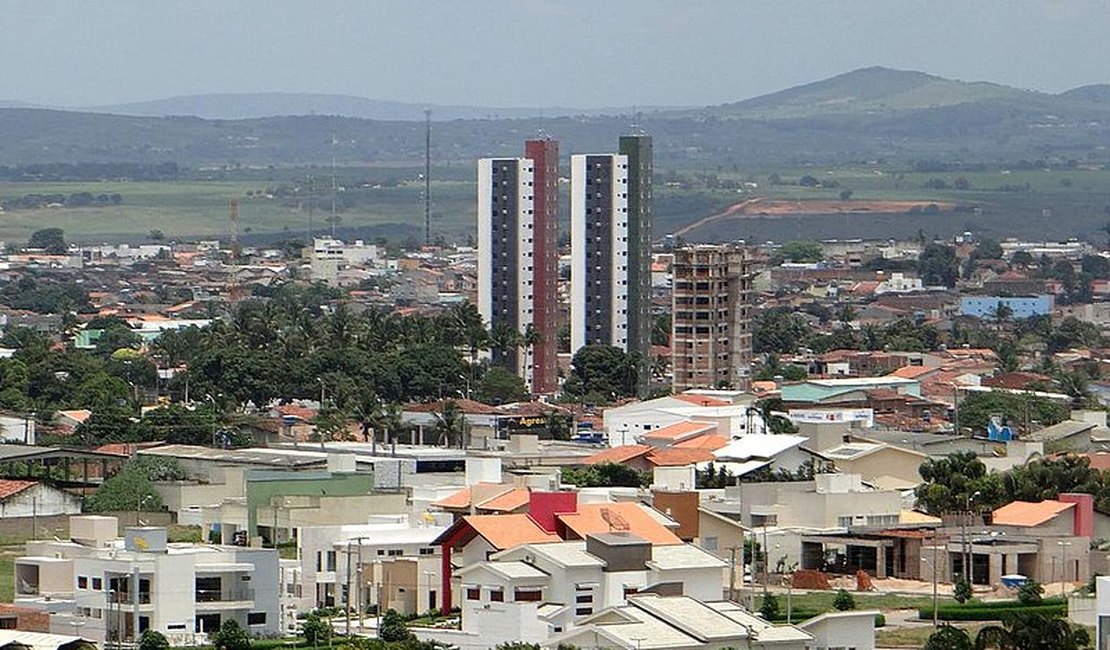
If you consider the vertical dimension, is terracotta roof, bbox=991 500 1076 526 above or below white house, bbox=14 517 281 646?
below

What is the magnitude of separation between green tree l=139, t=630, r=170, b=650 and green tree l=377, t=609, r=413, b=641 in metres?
2.07

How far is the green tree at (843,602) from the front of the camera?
34.7 m

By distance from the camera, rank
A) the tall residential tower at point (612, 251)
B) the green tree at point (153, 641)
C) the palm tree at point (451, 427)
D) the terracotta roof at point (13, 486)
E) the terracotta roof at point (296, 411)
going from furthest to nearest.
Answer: the tall residential tower at point (612, 251)
the terracotta roof at point (296, 411)
the palm tree at point (451, 427)
the terracotta roof at point (13, 486)
the green tree at point (153, 641)

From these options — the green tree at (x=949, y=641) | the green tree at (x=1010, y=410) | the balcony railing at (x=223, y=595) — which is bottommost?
the green tree at (x=1010, y=410)

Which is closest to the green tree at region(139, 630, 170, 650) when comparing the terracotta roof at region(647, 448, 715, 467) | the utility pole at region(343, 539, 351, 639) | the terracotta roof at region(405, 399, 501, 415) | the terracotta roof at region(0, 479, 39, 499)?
the utility pole at region(343, 539, 351, 639)

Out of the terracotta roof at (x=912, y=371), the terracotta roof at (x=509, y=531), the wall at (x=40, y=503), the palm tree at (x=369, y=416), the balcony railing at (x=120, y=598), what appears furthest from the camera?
the terracotta roof at (x=912, y=371)

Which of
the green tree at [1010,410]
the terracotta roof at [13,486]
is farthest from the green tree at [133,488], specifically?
the green tree at [1010,410]

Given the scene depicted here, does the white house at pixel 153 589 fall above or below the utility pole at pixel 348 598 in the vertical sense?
above

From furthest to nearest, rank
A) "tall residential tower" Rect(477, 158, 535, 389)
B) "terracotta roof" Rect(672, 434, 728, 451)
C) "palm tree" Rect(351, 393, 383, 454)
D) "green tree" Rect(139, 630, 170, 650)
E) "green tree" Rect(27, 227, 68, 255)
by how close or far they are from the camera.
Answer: "green tree" Rect(27, 227, 68, 255) → "tall residential tower" Rect(477, 158, 535, 389) → "palm tree" Rect(351, 393, 383, 454) → "terracotta roof" Rect(672, 434, 728, 451) → "green tree" Rect(139, 630, 170, 650)

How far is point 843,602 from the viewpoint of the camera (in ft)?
115

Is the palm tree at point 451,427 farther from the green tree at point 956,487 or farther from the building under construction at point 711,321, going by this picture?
the green tree at point 956,487

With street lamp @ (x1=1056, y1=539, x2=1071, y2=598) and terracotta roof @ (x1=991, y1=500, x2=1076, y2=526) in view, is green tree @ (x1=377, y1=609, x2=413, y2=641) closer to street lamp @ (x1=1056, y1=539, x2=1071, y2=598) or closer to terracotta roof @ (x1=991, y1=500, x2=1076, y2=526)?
street lamp @ (x1=1056, y1=539, x2=1071, y2=598)

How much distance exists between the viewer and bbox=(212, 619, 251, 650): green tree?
31.0m

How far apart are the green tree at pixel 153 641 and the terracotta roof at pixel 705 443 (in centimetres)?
2028
